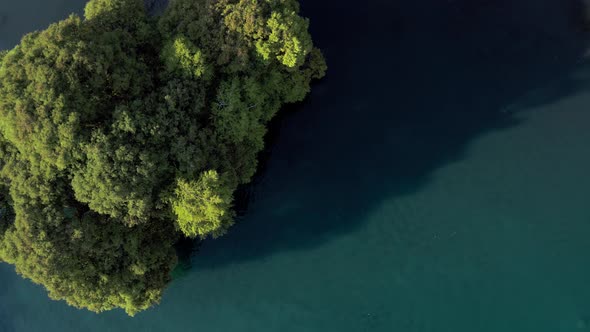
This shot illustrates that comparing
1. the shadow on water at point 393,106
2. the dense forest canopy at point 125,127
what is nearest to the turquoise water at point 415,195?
the shadow on water at point 393,106

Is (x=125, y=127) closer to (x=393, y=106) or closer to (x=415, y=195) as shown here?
(x=393, y=106)

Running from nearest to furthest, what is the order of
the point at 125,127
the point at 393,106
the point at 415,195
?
the point at 125,127 → the point at 415,195 → the point at 393,106

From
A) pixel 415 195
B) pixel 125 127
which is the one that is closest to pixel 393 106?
pixel 415 195

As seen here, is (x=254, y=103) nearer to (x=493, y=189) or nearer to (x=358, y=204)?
(x=358, y=204)

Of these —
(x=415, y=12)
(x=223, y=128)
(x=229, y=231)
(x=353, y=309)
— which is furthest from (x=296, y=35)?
(x=353, y=309)

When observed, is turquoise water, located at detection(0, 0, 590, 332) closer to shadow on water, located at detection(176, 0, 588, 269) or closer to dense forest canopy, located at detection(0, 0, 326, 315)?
shadow on water, located at detection(176, 0, 588, 269)

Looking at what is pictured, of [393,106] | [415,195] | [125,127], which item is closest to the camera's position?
[125,127]
